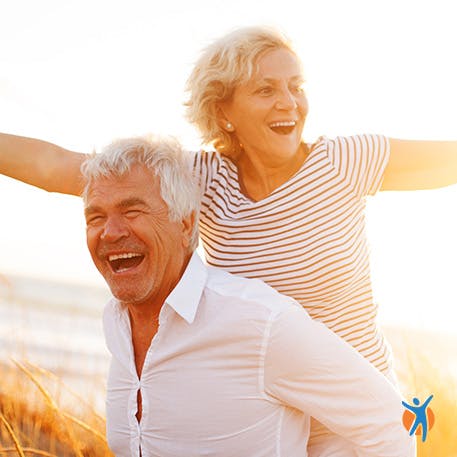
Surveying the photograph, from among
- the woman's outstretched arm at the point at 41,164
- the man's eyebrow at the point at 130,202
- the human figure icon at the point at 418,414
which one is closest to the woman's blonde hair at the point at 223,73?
the woman's outstretched arm at the point at 41,164

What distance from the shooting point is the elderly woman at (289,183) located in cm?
266

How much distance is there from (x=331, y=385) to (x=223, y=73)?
1166 millimetres

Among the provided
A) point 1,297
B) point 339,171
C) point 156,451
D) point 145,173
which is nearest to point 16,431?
point 1,297

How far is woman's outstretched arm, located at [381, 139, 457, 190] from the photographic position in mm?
2697

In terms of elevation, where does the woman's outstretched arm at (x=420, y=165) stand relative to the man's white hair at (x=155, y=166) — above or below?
above

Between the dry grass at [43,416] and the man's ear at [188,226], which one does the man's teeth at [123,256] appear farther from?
the dry grass at [43,416]

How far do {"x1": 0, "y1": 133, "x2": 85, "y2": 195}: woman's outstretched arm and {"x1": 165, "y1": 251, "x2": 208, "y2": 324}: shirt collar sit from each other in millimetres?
527

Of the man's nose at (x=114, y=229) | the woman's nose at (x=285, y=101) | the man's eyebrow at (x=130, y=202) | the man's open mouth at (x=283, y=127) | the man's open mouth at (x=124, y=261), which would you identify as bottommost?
the man's open mouth at (x=124, y=261)

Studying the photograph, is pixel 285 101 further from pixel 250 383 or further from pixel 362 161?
pixel 250 383

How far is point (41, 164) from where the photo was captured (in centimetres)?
270

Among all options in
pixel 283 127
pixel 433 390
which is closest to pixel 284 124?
pixel 283 127

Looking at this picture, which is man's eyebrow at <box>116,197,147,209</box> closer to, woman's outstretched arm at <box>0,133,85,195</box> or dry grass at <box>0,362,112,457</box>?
woman's outstretched arm at <box>0,133,85,195</box>

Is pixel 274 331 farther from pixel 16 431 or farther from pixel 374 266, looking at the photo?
pixel 16 431

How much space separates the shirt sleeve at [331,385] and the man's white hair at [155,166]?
1.61 feet
